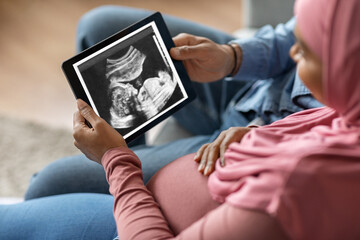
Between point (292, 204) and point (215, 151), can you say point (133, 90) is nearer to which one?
point (215, 151)

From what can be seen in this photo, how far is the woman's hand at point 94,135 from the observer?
0.72m

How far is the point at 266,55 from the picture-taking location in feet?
3.26

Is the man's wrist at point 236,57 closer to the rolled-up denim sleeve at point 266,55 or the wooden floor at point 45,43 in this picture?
the rolled-up denim sleeve at point 266,55

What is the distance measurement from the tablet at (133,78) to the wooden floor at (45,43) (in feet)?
3.21

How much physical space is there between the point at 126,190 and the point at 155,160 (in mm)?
280

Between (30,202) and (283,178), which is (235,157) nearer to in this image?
(283,178)

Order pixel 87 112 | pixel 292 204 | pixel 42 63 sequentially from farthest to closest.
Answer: pixel 42 63 < pixel 87 112 < pixel 292 204

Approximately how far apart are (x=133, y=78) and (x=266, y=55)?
38cm

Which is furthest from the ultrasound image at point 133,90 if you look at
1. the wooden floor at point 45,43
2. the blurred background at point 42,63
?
the wooden floor at point 45,43

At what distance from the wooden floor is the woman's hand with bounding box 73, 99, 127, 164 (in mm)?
1008

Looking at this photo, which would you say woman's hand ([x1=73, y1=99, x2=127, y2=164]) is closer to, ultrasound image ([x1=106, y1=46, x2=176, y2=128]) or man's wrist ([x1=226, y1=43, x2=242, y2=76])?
ultrasound image ([x1=106, y1=46, x2=176, y2=128])

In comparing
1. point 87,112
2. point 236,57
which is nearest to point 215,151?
point 87,112

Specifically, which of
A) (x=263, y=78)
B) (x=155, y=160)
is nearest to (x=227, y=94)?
(x=263, y=78)

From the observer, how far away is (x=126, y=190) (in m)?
0.67
